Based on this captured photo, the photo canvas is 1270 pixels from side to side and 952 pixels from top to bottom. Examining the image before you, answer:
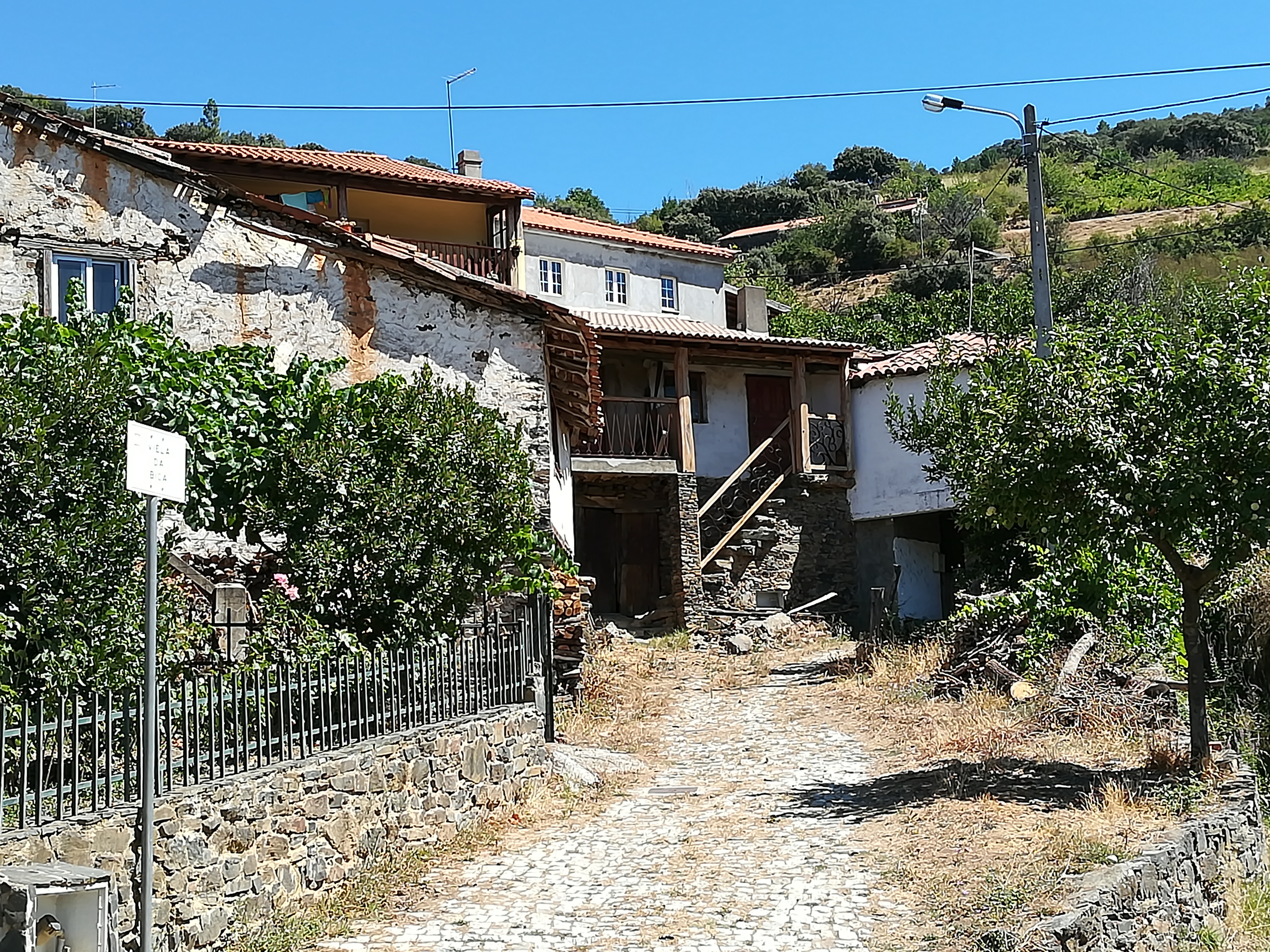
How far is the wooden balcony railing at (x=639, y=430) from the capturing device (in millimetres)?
22859

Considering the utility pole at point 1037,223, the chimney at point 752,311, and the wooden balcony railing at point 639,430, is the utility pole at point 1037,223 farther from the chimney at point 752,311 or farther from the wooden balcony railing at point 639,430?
the chimney at point 752,311

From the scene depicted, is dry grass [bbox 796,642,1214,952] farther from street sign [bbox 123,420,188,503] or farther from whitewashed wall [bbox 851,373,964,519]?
whitewashed wall [bbox 851,373,964,519]

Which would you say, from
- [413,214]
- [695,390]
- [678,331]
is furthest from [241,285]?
[695,390]

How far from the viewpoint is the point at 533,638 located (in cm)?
1205

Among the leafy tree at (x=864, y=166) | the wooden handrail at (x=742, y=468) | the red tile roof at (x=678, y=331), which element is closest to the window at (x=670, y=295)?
the red tile roof at (x=678, y=331)

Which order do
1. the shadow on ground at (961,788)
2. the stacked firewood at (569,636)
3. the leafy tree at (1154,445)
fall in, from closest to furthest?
the leafy tree at (1154,445), the shadow on ground at (961,788), the stacked firewood at (569,636)

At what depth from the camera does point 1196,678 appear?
10602 millimetres

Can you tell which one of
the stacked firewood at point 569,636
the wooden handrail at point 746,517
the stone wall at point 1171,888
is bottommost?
the stone wall at point 1171,888

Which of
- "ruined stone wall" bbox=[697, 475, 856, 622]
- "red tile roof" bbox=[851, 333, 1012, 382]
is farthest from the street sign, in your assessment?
"ruined stone wall" bbox=[697, 475, 856, 622]

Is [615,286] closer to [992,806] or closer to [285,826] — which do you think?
[992,806]

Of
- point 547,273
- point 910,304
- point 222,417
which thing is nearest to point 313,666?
point 222,417

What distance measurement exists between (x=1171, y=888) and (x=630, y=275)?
2277cm

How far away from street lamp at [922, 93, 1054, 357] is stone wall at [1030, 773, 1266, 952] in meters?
7.32

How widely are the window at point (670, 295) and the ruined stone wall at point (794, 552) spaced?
22.1ft
